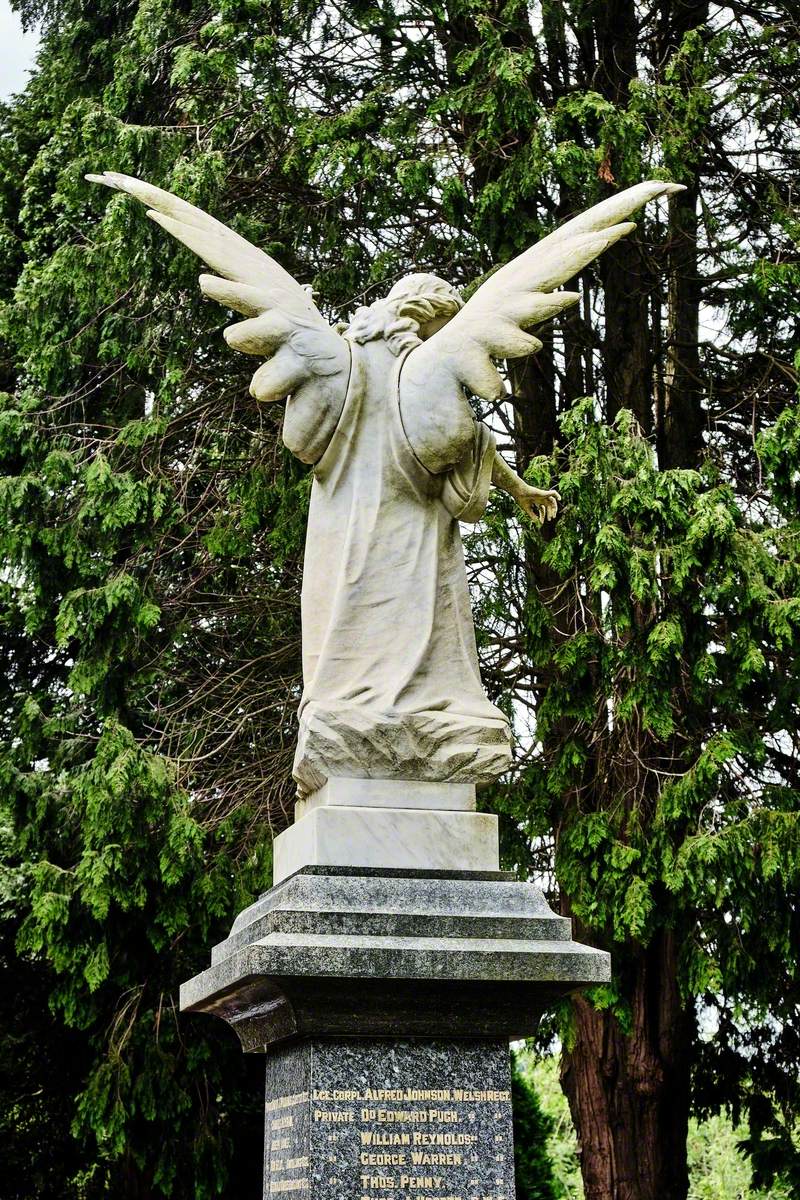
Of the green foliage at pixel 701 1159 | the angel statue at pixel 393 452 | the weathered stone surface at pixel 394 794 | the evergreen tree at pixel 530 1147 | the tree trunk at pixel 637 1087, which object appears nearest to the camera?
the weathered stone surface at pixel 394 794

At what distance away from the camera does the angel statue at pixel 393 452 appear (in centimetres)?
566

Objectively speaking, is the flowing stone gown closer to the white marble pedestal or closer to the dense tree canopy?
the white marble pedestal

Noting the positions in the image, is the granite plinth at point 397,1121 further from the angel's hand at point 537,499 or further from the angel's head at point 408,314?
the angel's head at point 408,314

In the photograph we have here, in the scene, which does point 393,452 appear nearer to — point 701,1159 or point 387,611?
point 387,611

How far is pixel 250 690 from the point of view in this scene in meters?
11.8

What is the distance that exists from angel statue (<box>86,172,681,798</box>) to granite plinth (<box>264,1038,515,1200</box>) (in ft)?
3.09

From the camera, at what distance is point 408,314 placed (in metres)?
6.10

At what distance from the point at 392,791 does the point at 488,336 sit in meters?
1.66

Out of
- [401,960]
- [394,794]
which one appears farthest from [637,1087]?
[401,960]

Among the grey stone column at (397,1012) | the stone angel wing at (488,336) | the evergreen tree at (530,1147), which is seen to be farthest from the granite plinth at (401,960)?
the evergreen tree at (530,1147)

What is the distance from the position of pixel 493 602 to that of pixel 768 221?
3318 millimetres

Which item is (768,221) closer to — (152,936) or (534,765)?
(534,765)

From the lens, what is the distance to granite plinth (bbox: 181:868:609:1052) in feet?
16.2

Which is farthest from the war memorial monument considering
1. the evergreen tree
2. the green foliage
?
the green foliage
